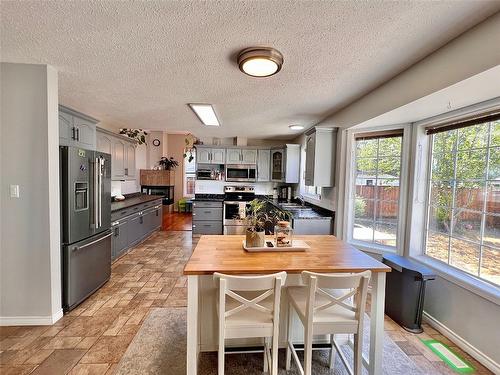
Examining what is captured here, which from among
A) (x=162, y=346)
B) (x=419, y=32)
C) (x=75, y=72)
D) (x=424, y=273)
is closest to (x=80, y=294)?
(x=162, y=346)

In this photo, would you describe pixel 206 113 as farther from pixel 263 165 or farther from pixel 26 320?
pixel 26 320

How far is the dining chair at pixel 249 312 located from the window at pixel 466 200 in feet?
6.15

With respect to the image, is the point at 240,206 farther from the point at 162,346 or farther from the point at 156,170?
the point at 156,170

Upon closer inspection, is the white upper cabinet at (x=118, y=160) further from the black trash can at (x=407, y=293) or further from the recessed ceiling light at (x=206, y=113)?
the black trash can at (x=407, y=293)

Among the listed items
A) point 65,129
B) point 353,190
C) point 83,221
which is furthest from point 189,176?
point 353,190

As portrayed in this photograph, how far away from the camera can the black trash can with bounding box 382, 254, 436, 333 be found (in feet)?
7.36

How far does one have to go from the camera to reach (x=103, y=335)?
214 cm

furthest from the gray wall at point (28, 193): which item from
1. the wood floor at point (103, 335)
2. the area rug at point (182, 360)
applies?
the area rug at point (182, 360)

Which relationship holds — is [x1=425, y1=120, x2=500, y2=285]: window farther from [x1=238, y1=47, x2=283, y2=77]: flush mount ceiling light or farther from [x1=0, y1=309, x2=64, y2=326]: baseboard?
[x1=0, y1=309, x2=64, y2=326]: baseboard

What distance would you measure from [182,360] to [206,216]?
372 centimetres

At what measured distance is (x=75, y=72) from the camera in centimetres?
225

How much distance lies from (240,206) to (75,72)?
3.67m

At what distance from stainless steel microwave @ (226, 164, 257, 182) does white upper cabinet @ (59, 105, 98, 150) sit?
2.89 meters

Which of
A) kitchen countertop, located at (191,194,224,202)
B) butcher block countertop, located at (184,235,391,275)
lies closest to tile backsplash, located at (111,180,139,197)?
kitchen countertop, located at (191,194,224,202)
